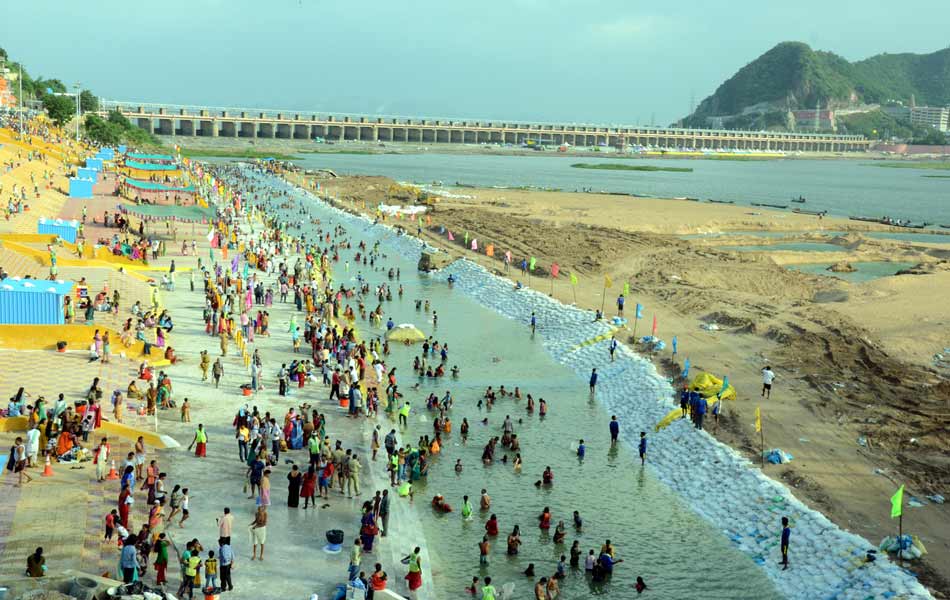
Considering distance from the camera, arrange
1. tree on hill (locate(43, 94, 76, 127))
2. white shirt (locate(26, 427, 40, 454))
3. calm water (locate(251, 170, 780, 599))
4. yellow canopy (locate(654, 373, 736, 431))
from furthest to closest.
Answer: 1. tree on hill (locate(43, 94, 76, 127))
2. yellow canopy (locate(654, 373, 736, 431))
3. white shirt (locate(26, 427, 40, 454))
4. calm water (locate(251, 170, 780, 599))

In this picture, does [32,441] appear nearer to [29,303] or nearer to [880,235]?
[29,303]

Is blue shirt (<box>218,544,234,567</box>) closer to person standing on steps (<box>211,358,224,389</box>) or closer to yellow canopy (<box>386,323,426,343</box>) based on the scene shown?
person standing on steps (<box>211,358,224,389</box>)

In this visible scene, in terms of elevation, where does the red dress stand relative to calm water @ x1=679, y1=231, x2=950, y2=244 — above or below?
below

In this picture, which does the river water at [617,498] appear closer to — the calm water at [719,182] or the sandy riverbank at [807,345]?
the sandy riverbank at [807,345]

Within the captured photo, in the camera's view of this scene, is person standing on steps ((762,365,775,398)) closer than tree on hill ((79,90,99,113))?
Yes

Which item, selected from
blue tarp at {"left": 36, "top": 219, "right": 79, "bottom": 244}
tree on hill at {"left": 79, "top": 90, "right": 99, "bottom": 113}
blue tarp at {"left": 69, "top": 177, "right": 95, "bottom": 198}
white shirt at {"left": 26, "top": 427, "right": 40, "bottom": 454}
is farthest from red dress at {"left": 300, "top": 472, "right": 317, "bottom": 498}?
tree on hill at {"left": 79, "top": 90, "right": 99, "bottom": 113}

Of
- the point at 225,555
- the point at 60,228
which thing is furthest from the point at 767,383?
the point at 60,228
